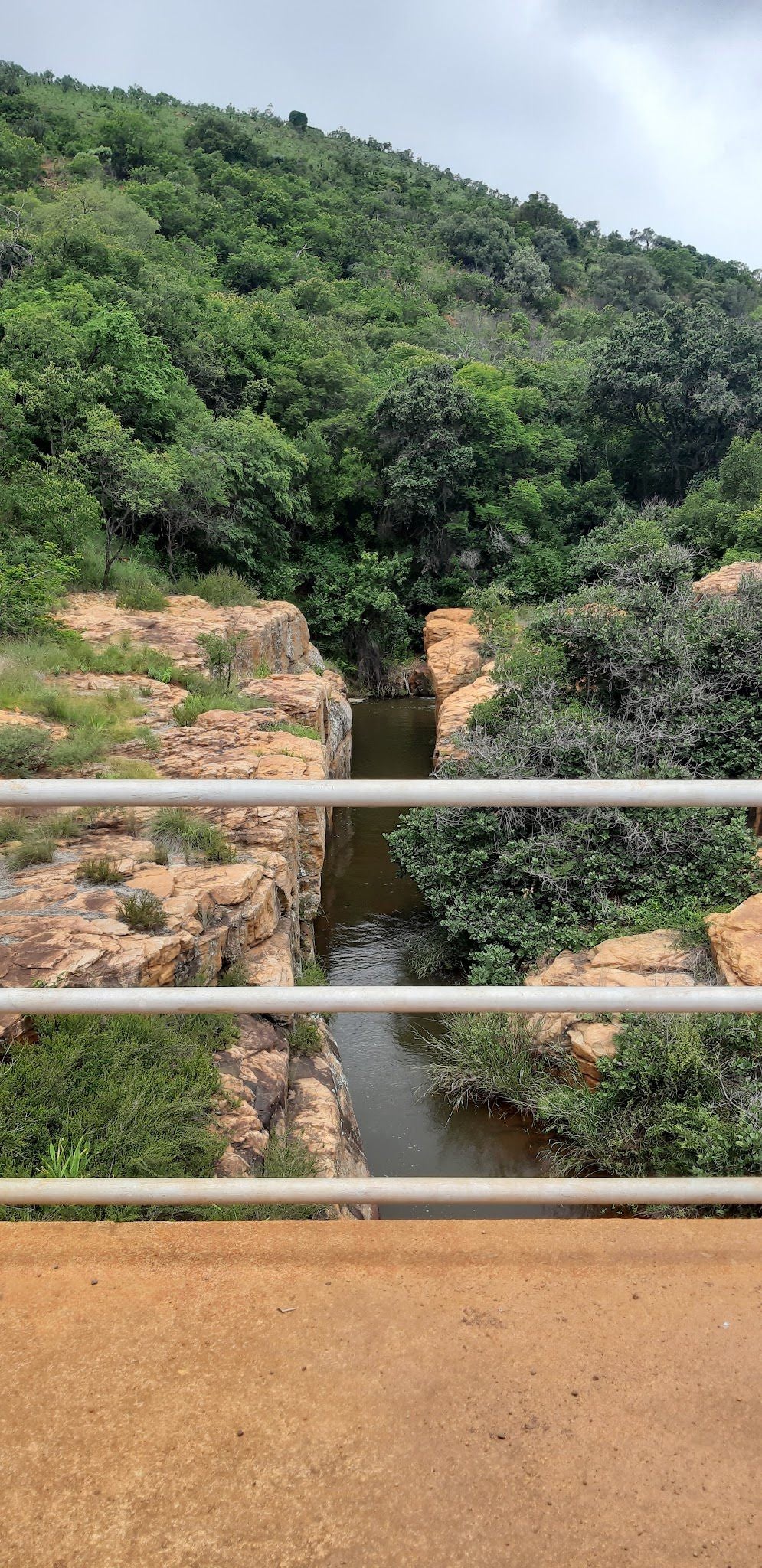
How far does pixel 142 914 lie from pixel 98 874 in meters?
0.61

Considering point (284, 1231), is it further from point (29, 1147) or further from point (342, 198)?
point (342, 198)

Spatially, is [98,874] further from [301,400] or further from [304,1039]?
[301,400]

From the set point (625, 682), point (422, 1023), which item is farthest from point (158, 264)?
point (422, 1023)

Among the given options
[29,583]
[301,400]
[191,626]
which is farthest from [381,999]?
[301,400]

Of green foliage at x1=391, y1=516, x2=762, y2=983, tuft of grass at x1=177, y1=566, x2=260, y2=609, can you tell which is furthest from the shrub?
tuft of grass at x1=177, y1=566, x2=260, y2=609

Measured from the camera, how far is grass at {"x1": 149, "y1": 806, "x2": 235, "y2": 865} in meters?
5.52

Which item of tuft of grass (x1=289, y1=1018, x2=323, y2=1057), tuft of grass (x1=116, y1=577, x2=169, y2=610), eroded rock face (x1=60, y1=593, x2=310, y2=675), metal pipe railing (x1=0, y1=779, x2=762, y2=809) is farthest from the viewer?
tuft of grass (x1=116, y1=577, x2=169, y2=610)

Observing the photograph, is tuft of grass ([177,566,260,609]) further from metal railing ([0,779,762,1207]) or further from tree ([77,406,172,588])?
metal railing ([0,779,762,1207])

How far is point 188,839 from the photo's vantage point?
18.2 feet

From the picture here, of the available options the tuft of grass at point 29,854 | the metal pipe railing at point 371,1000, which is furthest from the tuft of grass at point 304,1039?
the metal pipe railing at point 371,1000

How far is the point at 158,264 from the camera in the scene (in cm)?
2067

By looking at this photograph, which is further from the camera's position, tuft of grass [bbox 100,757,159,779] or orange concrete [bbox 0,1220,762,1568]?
tuft of grass [bbox 100,757,159,779]

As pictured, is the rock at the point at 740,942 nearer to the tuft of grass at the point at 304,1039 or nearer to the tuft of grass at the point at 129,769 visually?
the tuft of grass at the point at 304,1039

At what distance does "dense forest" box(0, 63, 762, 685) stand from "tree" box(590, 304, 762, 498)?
2.9 inches
